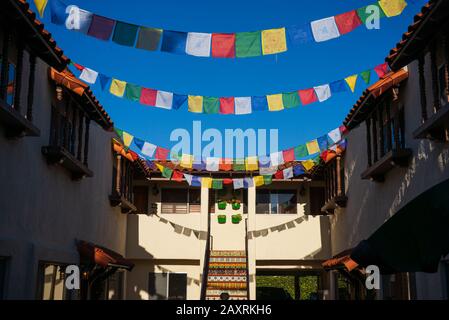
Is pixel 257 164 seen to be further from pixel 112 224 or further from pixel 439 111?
pixel 439 111

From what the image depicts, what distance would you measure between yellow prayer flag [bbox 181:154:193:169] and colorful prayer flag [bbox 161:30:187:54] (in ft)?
35.7

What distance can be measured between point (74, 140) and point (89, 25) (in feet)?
13.6

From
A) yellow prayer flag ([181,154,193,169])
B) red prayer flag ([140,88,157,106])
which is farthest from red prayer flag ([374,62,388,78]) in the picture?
yellow prayer flag ([181,154,193,169])

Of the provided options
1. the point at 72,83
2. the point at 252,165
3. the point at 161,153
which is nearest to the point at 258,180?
the point at 252,165

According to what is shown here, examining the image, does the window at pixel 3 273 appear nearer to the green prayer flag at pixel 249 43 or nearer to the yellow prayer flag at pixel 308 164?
the green prayer flag at pixel 249 43

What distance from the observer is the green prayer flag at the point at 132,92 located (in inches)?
479

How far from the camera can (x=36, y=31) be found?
8.80m

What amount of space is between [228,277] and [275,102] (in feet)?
23.4

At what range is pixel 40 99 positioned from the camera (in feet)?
35.1

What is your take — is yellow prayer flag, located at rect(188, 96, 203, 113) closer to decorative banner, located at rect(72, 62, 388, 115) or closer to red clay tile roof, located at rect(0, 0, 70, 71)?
decorative banner, located at rect(72, 62, 388, 115)

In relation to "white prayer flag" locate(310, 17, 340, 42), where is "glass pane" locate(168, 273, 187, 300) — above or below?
below

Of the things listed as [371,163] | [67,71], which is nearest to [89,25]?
[67,71]

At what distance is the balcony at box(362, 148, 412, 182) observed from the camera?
10.8 m

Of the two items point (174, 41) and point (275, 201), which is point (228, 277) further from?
point (174, 41)
